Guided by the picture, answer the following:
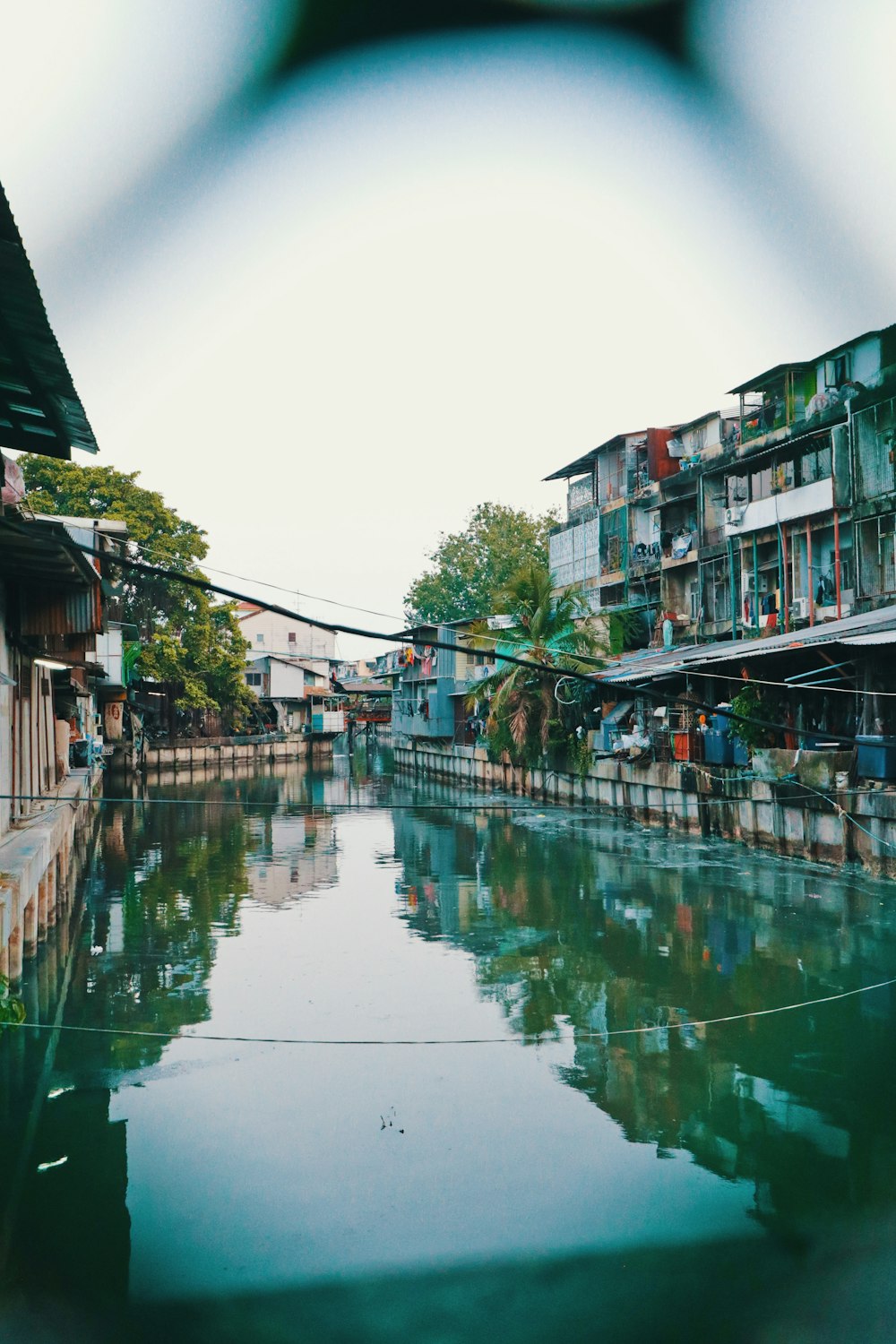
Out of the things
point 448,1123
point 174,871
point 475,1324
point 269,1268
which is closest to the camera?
point 475,1324

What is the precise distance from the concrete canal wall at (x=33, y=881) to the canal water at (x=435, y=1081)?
1.65ft

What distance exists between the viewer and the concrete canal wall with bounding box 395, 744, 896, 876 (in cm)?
1527

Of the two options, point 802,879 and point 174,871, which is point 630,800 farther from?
point 174,871

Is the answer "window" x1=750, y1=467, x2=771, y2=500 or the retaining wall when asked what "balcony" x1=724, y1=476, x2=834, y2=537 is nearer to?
"window" x1=750, y1=467, x2=771, y2=500

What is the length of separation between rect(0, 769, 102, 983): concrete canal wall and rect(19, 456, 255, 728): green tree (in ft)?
63.2

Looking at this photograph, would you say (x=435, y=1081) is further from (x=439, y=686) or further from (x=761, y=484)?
(x=439, y=686)

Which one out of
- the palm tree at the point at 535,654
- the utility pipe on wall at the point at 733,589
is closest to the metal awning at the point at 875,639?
the utility pipe on wall at the point at 733,589

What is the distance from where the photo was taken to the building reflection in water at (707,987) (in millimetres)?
7246

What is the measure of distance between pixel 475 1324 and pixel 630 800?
2042 cm

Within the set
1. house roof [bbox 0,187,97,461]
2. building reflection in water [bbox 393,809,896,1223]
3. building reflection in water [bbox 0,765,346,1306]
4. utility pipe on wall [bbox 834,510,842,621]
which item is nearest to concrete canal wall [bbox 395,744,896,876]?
building reflection in water [bbox 393,809,896,1223]

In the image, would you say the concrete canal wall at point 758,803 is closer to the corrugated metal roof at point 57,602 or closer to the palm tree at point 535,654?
the palm tree at point 535,654

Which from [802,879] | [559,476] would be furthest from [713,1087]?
[559,476]

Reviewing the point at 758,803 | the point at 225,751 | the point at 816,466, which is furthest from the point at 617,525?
the point at 225,751

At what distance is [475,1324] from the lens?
5.06 metres
